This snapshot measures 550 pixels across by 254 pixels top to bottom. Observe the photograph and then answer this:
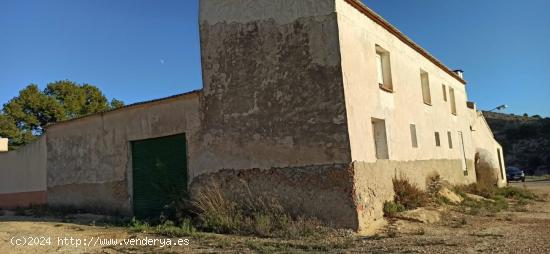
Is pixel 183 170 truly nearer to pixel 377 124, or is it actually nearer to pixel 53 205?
pixel 377 124

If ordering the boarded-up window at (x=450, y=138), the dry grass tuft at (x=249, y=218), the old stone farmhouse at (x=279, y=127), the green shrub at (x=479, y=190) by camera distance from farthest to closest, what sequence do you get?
the boarded-up window at (x=450, y=138), the green shrub at (x=479, y=190), the old stone farmhouse at (x=279, y=127), the dry grass tuft at (x=249, y=218)

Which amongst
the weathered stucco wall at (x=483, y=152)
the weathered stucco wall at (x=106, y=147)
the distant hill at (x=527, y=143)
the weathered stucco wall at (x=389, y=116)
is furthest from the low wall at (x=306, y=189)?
the distant hill at (x=527, y=143)

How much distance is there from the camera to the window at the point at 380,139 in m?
11.9

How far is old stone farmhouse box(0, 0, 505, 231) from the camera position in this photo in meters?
9.99

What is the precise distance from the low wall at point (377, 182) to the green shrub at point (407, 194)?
0.69ft

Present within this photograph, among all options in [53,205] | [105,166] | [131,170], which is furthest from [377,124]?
[53,205]

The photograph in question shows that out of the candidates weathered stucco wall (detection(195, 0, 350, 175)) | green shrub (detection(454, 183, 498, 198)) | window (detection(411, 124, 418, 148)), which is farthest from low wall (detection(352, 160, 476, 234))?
green shrub (detection(454, 183, 498, 198))

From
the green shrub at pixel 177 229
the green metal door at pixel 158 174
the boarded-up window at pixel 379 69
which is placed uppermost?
the boarded-up window at pixel 379 69

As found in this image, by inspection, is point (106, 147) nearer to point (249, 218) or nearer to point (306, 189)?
point (249, 218)

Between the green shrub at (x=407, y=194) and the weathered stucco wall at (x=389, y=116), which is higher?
the weathered stucco wall at (x=389, y=116)

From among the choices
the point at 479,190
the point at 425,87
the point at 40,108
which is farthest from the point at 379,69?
the point at 40,108

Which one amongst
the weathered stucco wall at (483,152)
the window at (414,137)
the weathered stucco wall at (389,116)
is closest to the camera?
the weathered stucco wall at (389,116)

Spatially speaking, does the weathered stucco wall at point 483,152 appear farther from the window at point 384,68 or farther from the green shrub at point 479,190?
the window at point 384,68

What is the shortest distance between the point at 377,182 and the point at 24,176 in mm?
13487
